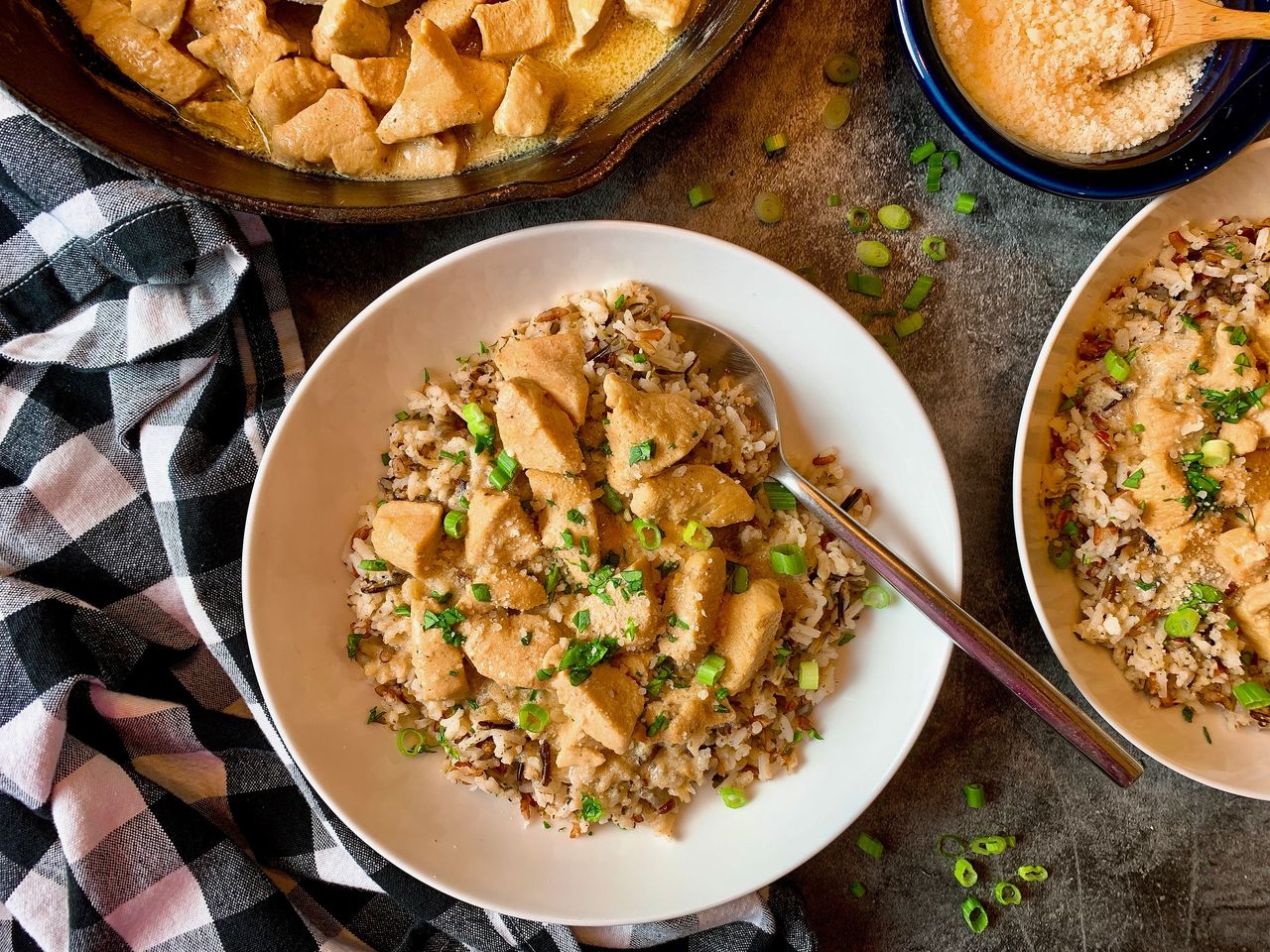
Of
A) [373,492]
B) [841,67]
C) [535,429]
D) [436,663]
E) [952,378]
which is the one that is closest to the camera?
[535,429]

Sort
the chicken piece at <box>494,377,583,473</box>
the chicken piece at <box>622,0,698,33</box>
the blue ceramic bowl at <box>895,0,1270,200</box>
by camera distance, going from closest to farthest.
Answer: the chicken piece at <box>494,377,583,473</box>
the blue ceramic bowl at <box>895,0,1270,200</box>
the chicken piece at <box>622,0,698,33</box>

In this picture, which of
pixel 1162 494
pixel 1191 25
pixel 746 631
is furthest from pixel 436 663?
pixel 1191 25

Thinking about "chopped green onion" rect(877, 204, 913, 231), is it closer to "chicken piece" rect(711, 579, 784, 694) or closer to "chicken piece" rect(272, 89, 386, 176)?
"chicken piece" rect(711, 579, 784, 694)

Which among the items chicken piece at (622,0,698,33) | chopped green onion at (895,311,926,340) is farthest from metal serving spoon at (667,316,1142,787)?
chicken piece at (622,0,698,33)

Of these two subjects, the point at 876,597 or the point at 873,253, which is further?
the point at 873,253

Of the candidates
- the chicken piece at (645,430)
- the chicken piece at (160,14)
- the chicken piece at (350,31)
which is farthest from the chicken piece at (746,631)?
the chicken piece at (160,14)

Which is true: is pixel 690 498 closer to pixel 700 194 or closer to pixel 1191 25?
pixel 700 194

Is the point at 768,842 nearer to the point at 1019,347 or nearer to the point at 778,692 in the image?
the point at 778,692
